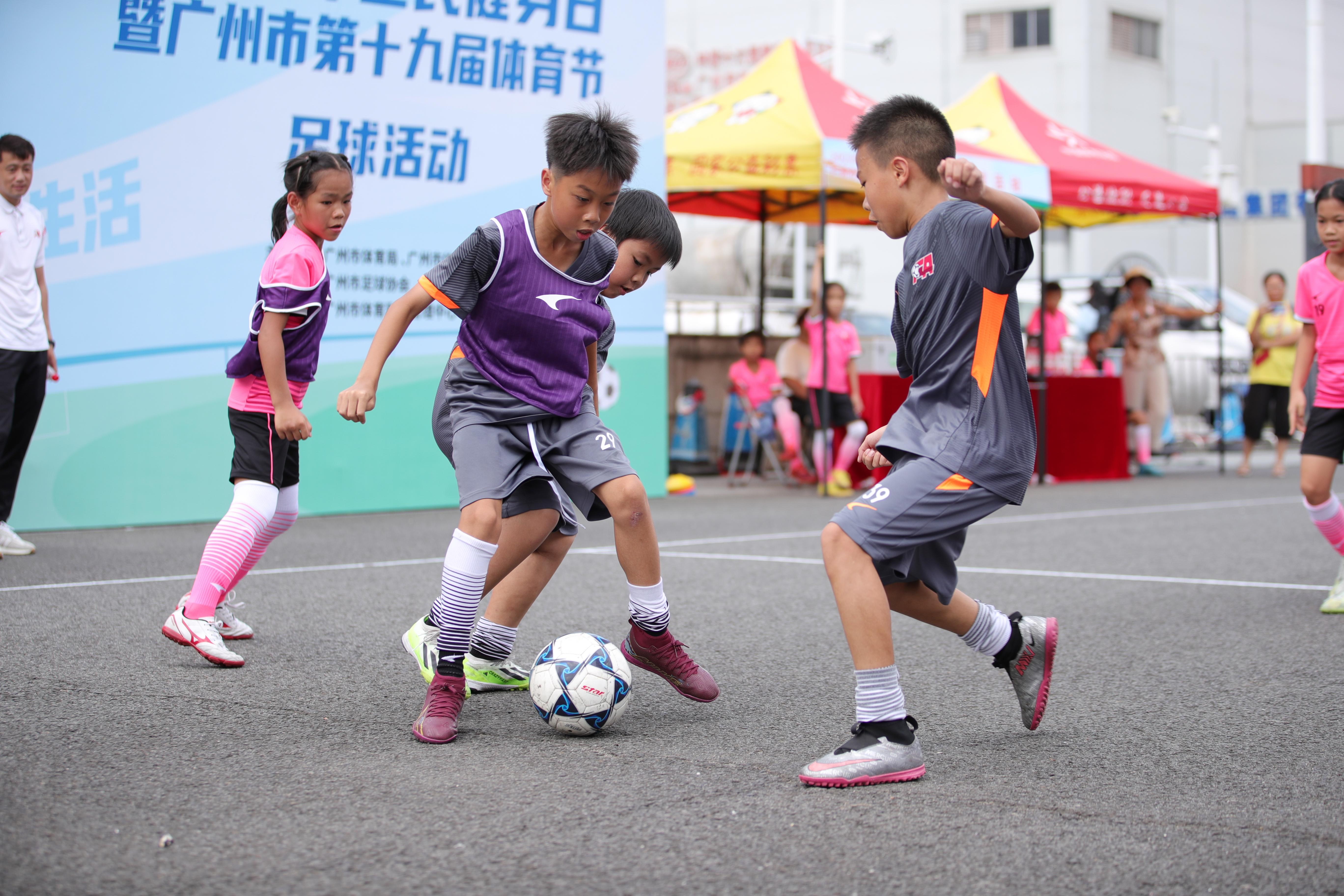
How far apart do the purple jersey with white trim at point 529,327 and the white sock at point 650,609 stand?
1.82 feet

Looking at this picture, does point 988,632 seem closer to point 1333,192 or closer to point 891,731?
point 891,731

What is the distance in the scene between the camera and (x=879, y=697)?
118 inches

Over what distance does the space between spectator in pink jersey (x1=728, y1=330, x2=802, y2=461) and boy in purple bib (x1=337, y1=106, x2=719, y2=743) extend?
8.62 m

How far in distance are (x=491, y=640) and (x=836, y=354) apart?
799 centimetres

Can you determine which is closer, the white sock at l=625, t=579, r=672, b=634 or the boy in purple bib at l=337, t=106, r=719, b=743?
the boy in purple bib at l=337, t=106, r=719, b=743

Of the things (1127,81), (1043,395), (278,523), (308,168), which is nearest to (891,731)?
(278,523)

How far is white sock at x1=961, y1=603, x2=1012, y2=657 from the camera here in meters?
3.43

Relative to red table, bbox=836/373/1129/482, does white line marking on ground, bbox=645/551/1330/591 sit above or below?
below

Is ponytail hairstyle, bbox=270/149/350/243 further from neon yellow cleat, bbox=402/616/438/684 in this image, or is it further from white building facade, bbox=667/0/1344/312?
white building facade, bbox=667/0/1344/312

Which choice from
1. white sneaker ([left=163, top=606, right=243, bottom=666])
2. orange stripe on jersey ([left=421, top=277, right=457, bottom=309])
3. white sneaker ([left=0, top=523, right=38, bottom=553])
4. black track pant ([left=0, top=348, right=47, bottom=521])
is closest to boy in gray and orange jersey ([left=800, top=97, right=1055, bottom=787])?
orange stripe on jersey ([left=421, top=277, right=457, bottom=309])

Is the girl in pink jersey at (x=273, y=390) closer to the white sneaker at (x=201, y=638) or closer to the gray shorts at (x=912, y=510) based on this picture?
the white sneaker at (x=201, y=638)

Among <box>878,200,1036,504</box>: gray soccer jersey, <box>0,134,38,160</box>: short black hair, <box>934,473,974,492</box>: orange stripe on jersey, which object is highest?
<box>0,134,38,160</box>: short black hair

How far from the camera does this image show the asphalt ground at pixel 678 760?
2371 millimetres

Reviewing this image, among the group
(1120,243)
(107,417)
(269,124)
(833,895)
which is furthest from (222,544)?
(1120,243)
